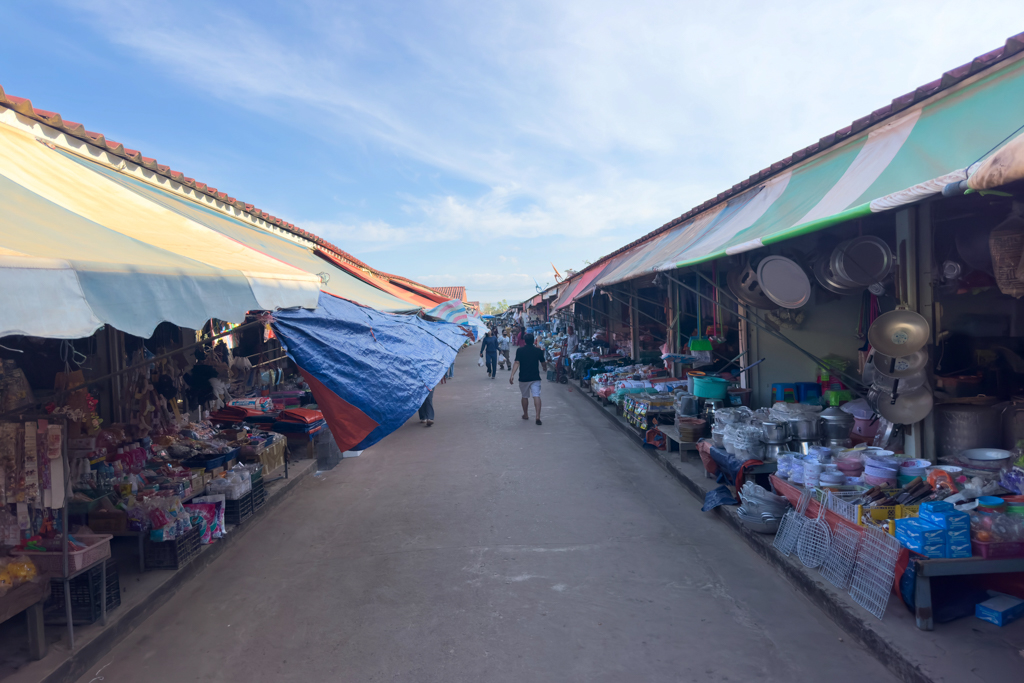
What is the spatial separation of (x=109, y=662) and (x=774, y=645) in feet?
14.1

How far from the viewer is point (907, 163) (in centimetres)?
389

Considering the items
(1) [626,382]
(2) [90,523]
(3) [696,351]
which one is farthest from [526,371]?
(2) [90,523]

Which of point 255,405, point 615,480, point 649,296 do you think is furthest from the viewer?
point 649,296

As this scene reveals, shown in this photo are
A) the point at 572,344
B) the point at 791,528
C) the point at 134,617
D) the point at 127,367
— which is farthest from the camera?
the point at 572,344

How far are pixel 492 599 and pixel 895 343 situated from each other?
12.4 feet

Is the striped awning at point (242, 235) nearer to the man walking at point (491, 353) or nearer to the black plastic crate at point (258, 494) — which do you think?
the black plastic crate at point (258, 494)

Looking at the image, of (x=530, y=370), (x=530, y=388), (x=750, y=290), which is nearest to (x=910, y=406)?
(x=750, y=290)

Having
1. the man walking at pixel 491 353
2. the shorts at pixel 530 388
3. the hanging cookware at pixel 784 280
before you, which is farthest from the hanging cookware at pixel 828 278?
the man walking at pixel 491 353

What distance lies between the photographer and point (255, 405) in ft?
30.6

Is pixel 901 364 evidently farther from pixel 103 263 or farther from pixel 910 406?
pixel 103 263

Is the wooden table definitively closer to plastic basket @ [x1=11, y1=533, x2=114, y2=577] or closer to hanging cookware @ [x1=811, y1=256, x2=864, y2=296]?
plastic basket @ [x1=11, y1=533, x2=114, y2=577]

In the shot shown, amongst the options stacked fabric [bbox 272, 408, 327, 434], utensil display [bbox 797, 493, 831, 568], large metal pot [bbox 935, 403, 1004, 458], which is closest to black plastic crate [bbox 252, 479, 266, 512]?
stacked fabric [bbox 272, 408, 327, 434]

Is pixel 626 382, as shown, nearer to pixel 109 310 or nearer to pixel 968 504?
pixel 968 504

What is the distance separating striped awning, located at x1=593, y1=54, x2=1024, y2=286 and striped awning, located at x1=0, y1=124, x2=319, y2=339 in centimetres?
393
